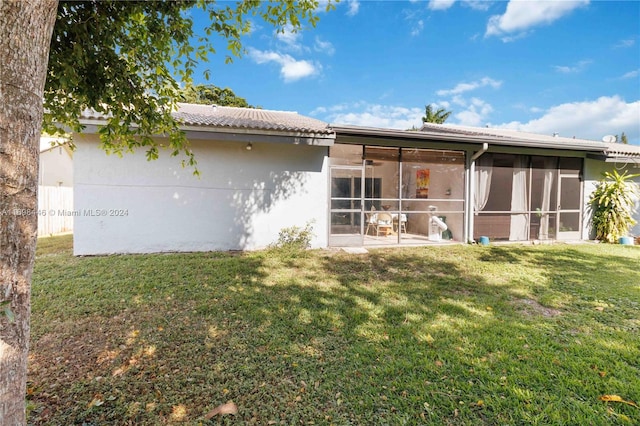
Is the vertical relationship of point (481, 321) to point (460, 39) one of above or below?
below

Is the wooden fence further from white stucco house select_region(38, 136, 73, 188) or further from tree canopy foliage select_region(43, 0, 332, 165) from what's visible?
tree canopy foliage select_region(43, 0, 332, 165)

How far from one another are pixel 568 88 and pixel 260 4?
16608 millimetres

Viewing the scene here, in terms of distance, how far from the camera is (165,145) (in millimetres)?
6855

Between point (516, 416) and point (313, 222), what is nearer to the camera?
point (516, 416)

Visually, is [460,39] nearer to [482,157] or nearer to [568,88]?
[482,157]

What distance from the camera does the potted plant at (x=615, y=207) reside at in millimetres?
8914

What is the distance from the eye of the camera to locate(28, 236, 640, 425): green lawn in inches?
85.7

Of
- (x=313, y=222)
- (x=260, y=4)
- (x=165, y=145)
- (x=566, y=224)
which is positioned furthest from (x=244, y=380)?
(x=566, y=224)

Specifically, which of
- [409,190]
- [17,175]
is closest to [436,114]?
[409,190]

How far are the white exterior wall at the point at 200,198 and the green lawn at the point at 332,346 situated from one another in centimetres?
138

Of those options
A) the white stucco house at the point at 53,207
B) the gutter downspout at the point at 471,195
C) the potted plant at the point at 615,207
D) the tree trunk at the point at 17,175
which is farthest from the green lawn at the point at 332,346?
the white stucco house at the point at 53,207

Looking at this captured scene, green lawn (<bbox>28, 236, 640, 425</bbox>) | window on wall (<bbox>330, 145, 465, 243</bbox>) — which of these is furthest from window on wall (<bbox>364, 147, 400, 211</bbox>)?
green lawn (<bbox>28, 236, 640, 425</bbox>)

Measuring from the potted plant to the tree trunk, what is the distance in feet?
42.3

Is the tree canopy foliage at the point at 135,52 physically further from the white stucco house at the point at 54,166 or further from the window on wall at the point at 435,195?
the white stucco house at the point at 54,166
